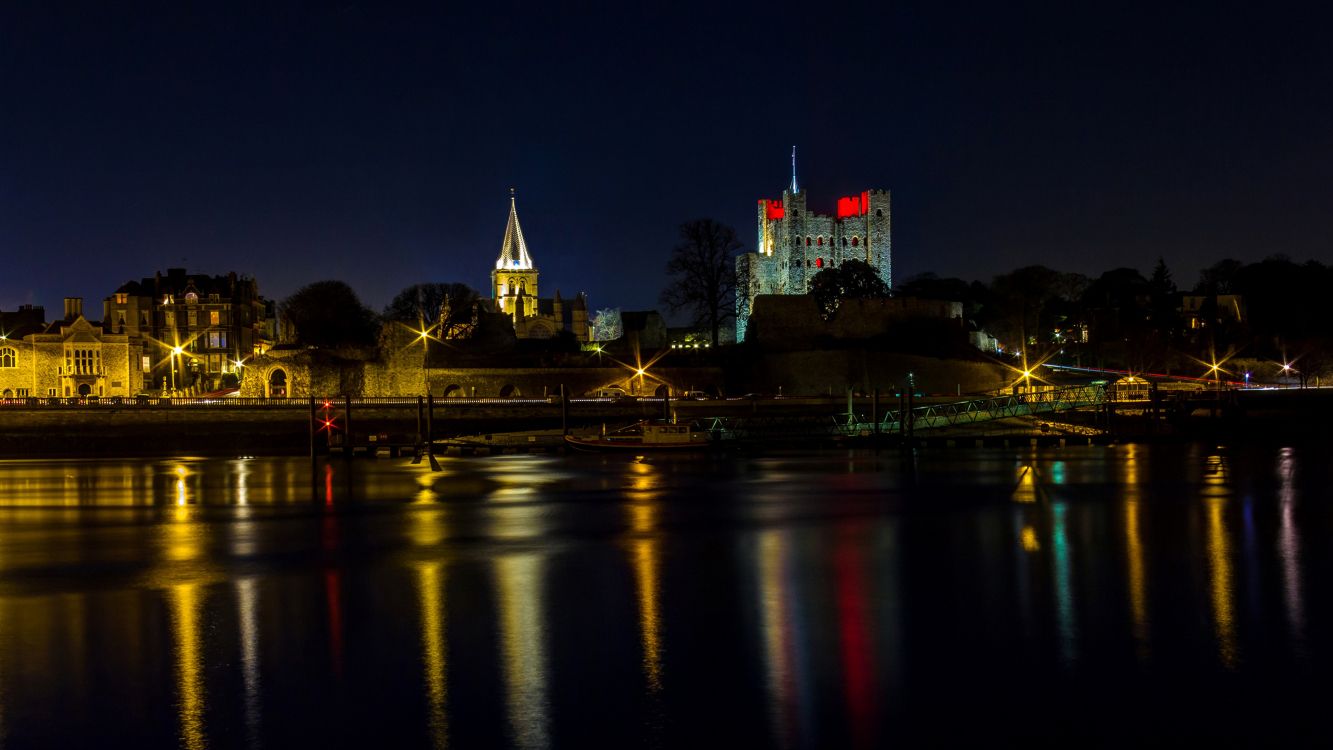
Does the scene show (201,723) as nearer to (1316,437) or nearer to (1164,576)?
(1164,576)

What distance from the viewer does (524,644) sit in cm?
1114

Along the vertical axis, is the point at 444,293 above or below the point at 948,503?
above

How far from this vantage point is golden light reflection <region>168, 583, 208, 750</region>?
28.8 ft

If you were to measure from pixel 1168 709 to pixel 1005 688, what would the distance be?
1.26 metres

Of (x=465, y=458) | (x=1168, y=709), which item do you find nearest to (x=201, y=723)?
(x=1168, y=709)

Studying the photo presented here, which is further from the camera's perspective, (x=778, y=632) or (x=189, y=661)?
(x=778, y=632)

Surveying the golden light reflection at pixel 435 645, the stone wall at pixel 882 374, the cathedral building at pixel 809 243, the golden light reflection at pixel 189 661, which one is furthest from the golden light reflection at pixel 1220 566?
the cathedral building at pixel 809 243

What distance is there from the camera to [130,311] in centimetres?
5603

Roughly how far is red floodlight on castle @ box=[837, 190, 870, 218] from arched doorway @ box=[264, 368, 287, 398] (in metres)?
45.2

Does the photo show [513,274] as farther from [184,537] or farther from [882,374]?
[184,537]

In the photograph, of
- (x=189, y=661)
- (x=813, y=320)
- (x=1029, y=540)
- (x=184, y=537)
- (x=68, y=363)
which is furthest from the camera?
(x=813, y=320)

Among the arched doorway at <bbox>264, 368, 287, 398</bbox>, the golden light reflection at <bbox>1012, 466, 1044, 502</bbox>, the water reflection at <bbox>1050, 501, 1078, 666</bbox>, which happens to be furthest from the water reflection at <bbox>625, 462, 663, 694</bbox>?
the arched doorway at <bbox>264, 368, 287, 398</bbox>

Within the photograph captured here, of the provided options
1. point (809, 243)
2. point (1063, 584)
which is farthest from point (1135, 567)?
point (809, 243)

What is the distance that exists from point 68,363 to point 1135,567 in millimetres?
47916
